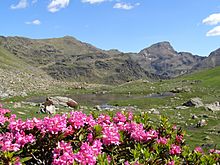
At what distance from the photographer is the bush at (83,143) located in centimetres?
620

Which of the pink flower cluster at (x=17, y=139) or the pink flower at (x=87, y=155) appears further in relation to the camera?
the pink flower cluster at (x=17, y=139)

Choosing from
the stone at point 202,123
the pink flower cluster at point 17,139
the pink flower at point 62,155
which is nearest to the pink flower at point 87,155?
the pink flower at point 62,155

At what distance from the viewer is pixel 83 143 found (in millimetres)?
6367

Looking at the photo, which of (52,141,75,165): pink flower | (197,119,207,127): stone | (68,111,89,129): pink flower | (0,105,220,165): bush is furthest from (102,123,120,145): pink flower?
(197,119,207,127): stone

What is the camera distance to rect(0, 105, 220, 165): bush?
6.20 metres

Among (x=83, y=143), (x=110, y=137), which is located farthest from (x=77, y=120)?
(x=83, y=143)

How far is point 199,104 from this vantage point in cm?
4441

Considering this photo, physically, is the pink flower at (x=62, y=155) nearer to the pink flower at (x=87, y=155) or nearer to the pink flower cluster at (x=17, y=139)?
the pink flower at (x=87, y=155)

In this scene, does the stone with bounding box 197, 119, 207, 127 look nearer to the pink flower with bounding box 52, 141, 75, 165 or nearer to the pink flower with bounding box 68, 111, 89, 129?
the pink flower with bounding box 68, 111, 89, 129

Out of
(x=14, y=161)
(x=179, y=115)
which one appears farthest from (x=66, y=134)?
(x=179, y=115)

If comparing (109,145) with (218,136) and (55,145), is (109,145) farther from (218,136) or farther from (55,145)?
(218,136)

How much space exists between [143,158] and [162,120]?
7.99ft

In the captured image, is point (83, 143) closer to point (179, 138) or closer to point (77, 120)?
point (77, 120)

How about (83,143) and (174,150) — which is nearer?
(83,143)
